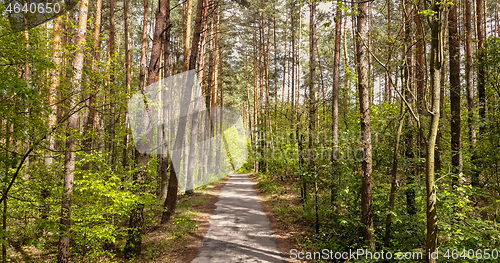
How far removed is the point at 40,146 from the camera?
375cm

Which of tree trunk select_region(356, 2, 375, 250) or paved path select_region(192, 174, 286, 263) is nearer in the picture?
tree trunk select_region(356, 2, 375, 250)

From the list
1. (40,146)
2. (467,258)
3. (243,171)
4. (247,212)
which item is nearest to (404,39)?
(467,258)

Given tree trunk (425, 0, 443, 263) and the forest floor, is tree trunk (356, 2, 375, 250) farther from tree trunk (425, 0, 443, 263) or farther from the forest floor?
tree trunk (425, 0, 443, 263)

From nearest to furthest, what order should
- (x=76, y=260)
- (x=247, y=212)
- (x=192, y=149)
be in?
(x=76, y=260) → (x=247, y=212) → (x=192, y=149)

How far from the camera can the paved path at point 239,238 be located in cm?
671

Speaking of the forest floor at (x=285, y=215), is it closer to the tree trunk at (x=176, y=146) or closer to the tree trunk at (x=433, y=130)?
the tree trunk at (x=433, y=130)

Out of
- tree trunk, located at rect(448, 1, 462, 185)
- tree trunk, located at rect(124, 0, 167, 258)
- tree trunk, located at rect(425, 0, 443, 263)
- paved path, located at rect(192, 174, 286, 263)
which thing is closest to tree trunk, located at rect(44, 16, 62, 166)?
tree trunk, located at rect(124, 0, 167, 258)

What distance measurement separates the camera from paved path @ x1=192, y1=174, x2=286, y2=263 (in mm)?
6711

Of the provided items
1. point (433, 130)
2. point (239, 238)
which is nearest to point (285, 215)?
point (239, 238)

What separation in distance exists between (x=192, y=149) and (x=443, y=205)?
11.4 metres

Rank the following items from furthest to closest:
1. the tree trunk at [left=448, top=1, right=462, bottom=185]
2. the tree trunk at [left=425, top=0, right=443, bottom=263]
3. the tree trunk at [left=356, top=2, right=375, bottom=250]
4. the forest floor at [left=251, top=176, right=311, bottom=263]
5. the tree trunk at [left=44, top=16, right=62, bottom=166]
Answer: the forest floor at [left=251, top=176, right=311, bottom=263], the tree trunk at [left=448, top=1, right=462, bottom=185], the tree trunk at [left=356, top=2, right=375, bottom=250], the tree trunk at [left=44, top=16, right=62, bottom=166], the tree trunk at [left=425, top=0, right=443, bottom=263]

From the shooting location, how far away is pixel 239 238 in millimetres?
8086

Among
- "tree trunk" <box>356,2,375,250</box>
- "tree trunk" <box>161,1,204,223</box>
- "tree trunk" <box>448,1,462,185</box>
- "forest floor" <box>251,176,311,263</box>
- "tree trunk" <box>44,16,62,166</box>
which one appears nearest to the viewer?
"tree trunk" <box>44,16,62,166</box>

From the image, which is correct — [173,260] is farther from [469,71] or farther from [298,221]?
[469,71]
